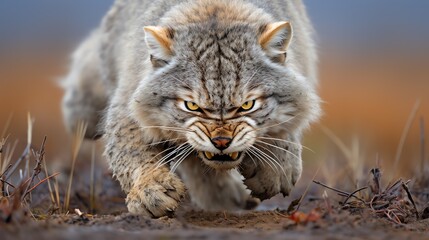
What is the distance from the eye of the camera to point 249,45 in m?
5.98

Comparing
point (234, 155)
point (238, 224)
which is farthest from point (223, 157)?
point (238, 224)

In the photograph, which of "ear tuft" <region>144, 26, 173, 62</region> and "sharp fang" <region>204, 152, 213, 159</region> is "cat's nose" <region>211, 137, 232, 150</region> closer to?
"sharp fang" <region>204, 152, 213, 159</region>

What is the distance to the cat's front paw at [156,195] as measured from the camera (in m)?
5.79

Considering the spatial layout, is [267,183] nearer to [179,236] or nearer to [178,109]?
[178,109]

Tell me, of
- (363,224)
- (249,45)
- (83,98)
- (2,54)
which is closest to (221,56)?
(249,45)

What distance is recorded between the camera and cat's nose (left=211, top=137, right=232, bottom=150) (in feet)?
17.9

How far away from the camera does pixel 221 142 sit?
5465 mm

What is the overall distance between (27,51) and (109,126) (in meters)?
19.9

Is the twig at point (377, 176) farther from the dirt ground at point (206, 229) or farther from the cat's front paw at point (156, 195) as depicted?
the cat's front paw at point (156, 195)

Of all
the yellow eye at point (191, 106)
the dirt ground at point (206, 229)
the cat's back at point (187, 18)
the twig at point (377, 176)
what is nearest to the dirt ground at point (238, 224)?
the dirt ground at point (206, 229)

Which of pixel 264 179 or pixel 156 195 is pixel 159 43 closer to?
pixel 156 195

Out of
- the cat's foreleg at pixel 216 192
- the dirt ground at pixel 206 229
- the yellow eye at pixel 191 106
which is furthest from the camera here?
the cat's foreleg at pixel 216 192

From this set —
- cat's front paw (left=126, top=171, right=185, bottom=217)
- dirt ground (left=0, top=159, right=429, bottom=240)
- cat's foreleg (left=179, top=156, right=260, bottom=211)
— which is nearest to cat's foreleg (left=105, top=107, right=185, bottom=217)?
cat's front paw (left=126, top=171, right=185, bottom=217)

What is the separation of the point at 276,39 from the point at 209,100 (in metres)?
0.76
